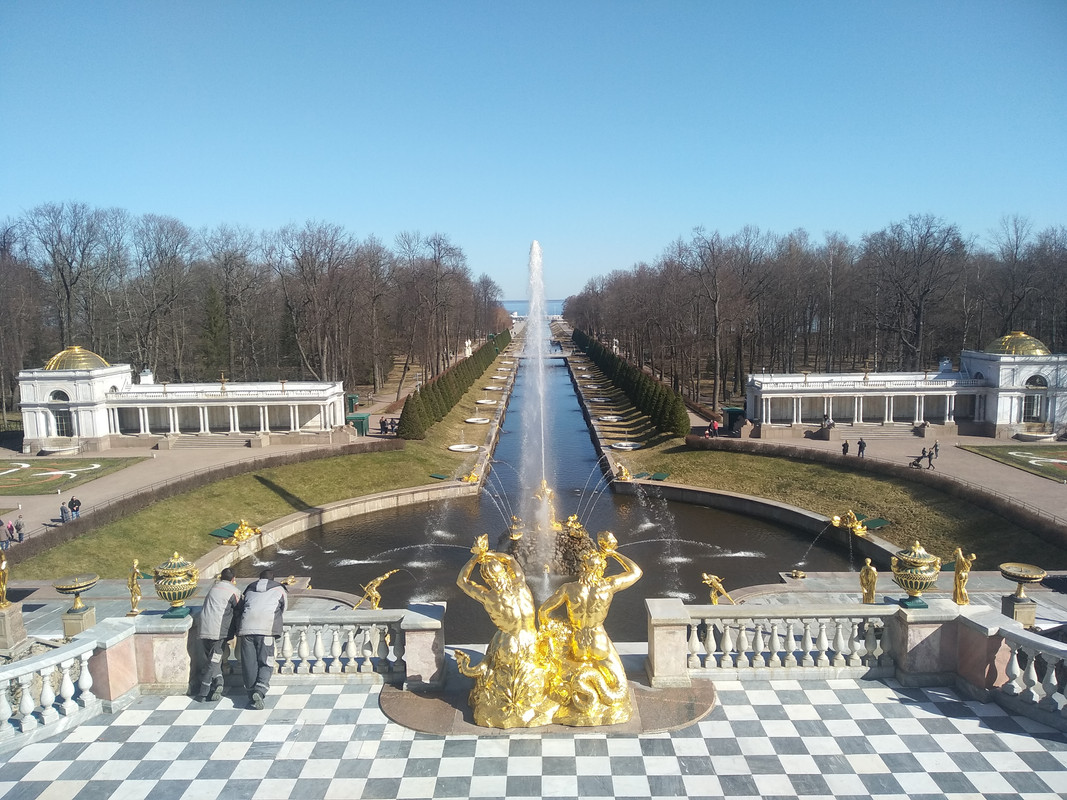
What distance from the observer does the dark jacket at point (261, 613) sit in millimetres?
9750

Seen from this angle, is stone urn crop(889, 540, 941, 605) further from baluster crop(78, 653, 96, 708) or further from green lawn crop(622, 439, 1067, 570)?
green lawn crop(622, 439, 1067, 570)

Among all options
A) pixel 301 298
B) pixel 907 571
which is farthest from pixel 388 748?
pixel 301 298

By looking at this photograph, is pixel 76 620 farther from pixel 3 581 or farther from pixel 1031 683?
pixel 1031 683

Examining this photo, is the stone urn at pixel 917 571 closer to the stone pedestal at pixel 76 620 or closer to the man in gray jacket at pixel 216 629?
the man in gray jacket at pixel 216 629

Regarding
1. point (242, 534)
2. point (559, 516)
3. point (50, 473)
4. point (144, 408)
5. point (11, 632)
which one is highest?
point (144, 408)

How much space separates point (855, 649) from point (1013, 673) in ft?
5.93

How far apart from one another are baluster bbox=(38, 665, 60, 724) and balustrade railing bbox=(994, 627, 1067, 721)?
1126 centimetres

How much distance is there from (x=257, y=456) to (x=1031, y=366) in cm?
4361

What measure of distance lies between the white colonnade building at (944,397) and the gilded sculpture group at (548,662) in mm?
39243

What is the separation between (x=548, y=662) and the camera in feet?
31.2

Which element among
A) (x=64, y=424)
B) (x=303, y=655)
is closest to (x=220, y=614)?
(x=303, y=655)

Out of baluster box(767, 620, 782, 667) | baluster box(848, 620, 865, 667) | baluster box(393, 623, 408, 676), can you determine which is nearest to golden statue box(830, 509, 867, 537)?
baluster box(848, 620, 865, 667)

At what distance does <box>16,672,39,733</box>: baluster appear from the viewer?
9.03 m

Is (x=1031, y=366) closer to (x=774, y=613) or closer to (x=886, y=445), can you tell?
(x=886, y=445)
